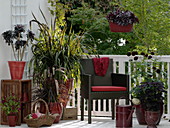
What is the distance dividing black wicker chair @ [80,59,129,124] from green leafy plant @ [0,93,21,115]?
97cm

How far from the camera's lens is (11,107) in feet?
18.3

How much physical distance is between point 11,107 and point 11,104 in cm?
5

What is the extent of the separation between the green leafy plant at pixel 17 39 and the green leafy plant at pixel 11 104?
0.56 metres

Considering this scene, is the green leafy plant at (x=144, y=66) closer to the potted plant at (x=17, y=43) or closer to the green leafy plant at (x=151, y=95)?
the green leafy plant at (x=151, y=95)

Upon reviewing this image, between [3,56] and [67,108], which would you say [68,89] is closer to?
[67,108]

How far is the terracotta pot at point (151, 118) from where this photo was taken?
5391mm

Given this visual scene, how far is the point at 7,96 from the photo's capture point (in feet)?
18.6

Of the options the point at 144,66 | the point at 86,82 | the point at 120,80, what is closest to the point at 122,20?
the point at 144,66

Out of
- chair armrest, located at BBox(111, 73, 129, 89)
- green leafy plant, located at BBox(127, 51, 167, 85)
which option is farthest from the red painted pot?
green leafy plant, located at BBox(127, 51, 167, 85)

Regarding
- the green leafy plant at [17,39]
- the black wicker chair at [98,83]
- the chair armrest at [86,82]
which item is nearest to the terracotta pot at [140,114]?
the black wicker chair at [98,83]

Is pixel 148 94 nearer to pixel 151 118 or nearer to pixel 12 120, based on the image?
pixel 151 118

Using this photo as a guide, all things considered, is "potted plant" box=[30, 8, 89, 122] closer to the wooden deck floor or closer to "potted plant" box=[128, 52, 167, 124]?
the wooden deck floor

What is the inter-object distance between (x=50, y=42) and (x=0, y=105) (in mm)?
1125

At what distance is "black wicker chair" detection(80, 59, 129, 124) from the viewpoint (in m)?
5.80
